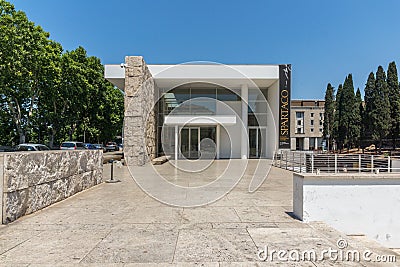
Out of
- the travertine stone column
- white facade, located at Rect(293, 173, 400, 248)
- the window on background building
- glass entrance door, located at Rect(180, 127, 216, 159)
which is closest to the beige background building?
the window on background building

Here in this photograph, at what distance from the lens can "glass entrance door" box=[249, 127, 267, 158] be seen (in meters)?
24.6

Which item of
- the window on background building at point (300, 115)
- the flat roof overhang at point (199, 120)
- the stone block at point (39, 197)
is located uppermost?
the window on background building at point (300, 115)

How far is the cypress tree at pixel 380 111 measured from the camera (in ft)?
105

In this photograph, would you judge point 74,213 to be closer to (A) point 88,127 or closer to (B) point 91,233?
(B) point 91,233

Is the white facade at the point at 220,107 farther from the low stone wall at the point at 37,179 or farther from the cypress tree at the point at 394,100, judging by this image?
the cypress tree at the point at 394,100

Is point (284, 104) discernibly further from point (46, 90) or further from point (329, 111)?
point (329, 111)

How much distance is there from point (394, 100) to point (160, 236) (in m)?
36.3

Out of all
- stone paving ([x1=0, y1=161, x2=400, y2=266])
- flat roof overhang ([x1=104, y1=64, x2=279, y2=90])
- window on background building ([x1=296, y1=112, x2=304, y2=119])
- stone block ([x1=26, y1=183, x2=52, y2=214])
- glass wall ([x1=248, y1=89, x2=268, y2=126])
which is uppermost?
window on background building ([x1=296, y1=112, x2=304, y2=119])

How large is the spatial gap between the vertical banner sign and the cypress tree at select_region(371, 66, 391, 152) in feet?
51.4

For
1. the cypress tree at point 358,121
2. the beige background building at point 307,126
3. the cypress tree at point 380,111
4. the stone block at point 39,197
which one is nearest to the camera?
the stone block at point 39,197

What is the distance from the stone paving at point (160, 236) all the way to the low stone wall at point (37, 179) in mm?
254

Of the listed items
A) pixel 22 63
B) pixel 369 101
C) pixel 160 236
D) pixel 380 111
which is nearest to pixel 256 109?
pixel 380 111

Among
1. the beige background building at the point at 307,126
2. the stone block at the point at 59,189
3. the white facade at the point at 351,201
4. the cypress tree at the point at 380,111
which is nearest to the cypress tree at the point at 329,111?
the cypress tree at the point at 380,111

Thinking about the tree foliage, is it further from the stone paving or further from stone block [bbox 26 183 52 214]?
the stone paving
